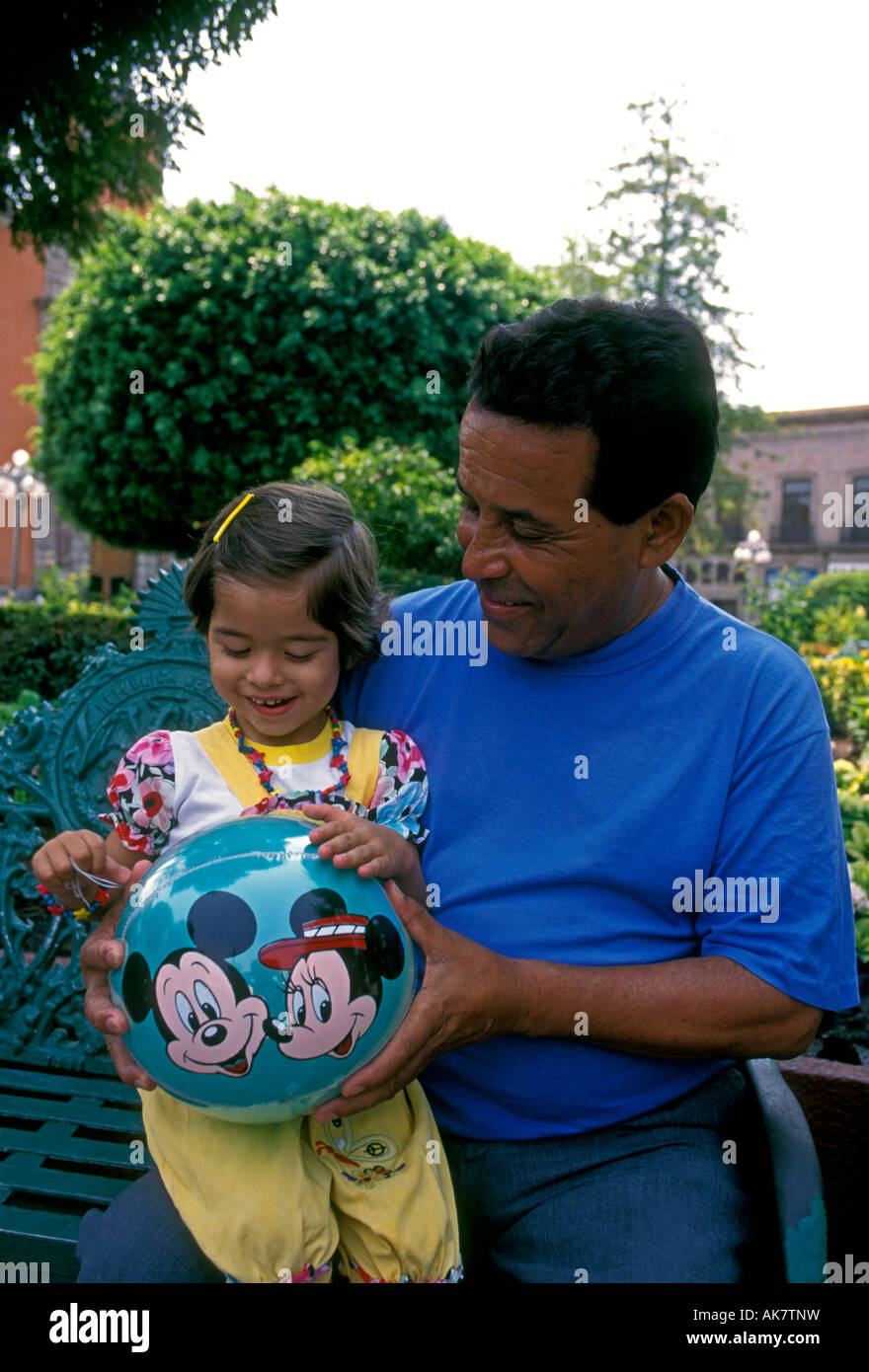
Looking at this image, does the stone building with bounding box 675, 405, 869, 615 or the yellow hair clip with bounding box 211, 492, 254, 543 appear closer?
the yellow hair clip with bounding box 211, 492, 254, 543

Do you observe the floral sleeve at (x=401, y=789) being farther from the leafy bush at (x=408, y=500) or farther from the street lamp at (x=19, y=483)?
the street lamp at (x=19, y=483)

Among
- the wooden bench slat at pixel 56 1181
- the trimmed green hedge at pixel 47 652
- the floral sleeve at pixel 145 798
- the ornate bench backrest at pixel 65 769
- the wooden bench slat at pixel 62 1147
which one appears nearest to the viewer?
the floral sleeve at pixel 145 798

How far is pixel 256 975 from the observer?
158 centimetres

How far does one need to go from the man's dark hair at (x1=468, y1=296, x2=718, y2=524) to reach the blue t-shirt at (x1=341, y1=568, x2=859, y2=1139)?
0.95ft

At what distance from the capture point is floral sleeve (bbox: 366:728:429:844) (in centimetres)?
202

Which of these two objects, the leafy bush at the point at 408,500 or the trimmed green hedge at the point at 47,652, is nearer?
the leafy bush at the point at 408,500

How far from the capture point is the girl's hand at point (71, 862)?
1.84m

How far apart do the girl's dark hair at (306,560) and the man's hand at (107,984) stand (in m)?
0.52

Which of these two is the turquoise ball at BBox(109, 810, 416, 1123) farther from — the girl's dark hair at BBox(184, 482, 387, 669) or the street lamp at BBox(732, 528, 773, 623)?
the street lamp at BBox(732, 528, 773, 623)

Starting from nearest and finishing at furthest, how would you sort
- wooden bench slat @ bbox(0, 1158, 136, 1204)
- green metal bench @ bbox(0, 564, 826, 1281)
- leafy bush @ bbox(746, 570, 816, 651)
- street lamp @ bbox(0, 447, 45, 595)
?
wooden bench slat @ bbox(0, 1158, 136, 1204), green metal bench @ bbox(0, 564, 826, 1281), leafy bush @ bbox(746, 570, 816, 651), street lamp @ bbox(0, 447, 45, 595)

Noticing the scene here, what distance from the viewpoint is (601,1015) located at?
185cm

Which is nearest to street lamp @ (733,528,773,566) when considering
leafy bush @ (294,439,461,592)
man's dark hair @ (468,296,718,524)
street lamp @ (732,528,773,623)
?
street lamp @ (732,528,773,623)

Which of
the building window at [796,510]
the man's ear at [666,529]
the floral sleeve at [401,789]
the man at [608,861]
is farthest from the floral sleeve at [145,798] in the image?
the building window at [796,510]

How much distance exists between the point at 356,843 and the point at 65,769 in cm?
137
